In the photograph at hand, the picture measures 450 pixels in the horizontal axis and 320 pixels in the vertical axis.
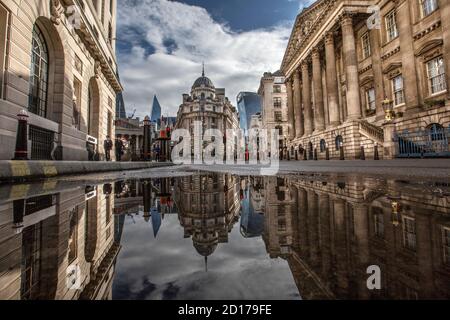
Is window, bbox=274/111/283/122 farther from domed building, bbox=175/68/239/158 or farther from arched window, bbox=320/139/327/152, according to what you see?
domed building, bbox=175/68/239/158

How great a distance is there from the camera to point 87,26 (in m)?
13.7

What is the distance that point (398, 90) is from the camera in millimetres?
18641

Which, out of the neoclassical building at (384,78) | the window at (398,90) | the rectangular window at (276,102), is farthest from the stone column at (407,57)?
the rectangular window at (276,102)

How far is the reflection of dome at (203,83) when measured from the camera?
8329 centimetres

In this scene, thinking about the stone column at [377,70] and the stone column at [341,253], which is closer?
the stone column at [341,253]

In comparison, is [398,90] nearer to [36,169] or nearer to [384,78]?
[384,78]

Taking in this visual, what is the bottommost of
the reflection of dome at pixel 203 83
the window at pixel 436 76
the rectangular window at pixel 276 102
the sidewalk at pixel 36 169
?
the sidewalk at pixel 36 169

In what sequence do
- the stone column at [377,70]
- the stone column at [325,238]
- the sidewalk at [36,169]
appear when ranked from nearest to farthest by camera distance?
the stone column at [325,238] < the sidewalk at [36,169] < the stone column at [377,70]

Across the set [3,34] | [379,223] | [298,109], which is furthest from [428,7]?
[3,34]

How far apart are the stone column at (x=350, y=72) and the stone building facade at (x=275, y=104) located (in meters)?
29.6

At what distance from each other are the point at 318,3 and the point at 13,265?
119 feet

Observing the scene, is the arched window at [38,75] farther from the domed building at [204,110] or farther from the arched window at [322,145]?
the domed building at [204,110]

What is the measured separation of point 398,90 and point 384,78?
1.60 meters
